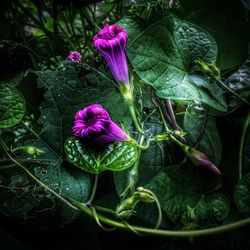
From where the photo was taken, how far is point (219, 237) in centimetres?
52

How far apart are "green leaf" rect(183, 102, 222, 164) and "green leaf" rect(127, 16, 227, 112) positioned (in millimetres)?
42

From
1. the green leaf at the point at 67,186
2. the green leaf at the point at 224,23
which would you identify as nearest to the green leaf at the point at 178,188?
the green leaf at the point at 67,186

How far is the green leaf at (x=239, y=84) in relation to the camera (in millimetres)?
564

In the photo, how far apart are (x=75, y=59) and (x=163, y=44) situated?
19cm

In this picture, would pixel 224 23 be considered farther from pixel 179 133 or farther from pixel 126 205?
pixel 126 205

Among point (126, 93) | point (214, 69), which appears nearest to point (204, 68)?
point (214, 69)

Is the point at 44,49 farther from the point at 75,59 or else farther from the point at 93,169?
the point at 93,169

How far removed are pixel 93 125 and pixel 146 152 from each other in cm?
13

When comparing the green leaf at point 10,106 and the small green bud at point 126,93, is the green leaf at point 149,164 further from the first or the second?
the green leaf at point 10,106

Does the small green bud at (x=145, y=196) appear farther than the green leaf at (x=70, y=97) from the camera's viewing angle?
No

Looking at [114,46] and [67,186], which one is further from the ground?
[114,46]

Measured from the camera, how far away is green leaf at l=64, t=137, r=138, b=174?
1.63ft

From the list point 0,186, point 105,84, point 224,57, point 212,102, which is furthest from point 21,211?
point 224,57

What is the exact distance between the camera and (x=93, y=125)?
486 mm
